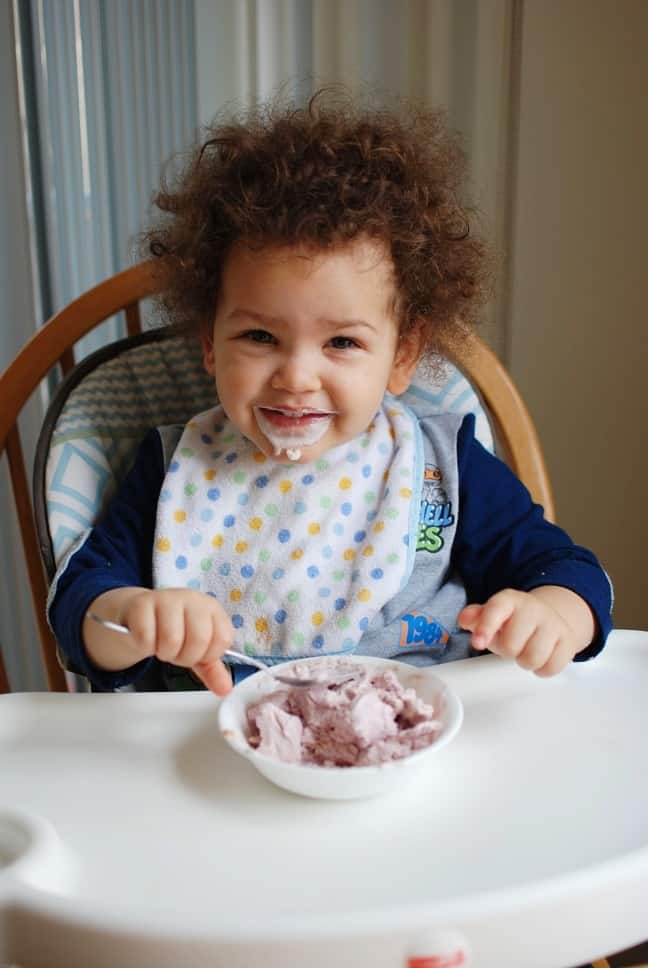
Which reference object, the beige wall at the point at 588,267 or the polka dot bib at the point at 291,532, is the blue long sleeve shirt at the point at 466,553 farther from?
the beige wall at the point at 588,267

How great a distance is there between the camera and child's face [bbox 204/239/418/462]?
2.87 ft

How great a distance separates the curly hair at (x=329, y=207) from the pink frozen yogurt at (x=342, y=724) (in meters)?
0.42

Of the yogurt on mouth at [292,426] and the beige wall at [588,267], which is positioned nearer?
the yogurt on mouth at [292,426]

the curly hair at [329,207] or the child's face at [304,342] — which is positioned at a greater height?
the curly hair at [329,207]

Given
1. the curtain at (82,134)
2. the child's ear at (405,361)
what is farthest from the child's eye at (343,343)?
the curtain at (82,134)

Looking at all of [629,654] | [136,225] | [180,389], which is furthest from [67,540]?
[136,225]

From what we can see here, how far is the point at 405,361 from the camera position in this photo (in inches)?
40.9

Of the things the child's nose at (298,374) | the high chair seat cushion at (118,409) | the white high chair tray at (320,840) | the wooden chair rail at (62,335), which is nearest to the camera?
the white high chair tray at (320,840)

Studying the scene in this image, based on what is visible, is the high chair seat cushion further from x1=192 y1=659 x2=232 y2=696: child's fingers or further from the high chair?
x1=192 y1=659 x2=232 y2=696: child's fingers

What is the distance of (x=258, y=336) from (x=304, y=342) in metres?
0.06

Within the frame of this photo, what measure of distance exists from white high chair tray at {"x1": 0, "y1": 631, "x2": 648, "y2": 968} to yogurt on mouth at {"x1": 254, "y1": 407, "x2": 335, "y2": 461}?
10.4 inches

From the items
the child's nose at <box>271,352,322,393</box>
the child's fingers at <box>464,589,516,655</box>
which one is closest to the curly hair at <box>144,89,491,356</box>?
the child's nose at <box>271,352,322,393</box>

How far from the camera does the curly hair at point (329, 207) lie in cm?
89

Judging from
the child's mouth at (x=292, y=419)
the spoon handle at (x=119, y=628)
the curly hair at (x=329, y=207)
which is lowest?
the spoon handle at (x=119, y=628)
